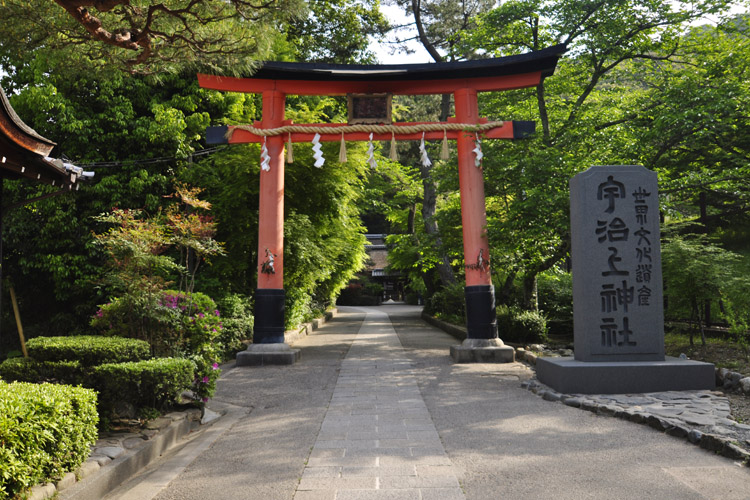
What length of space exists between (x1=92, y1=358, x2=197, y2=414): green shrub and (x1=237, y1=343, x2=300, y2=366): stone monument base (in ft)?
14.9

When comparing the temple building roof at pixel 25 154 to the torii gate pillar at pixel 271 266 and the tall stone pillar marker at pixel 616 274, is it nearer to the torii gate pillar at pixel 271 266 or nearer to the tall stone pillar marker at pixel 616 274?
the torii gate pillar at pixel 271 266

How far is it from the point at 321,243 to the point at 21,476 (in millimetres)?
11950

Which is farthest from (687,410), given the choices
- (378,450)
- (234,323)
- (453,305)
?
(453,305)

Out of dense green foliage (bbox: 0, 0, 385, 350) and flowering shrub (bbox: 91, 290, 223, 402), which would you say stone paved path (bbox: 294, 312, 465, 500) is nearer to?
flowering shrub (bbox: 91, 290, 223, 402)

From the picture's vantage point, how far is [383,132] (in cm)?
1088

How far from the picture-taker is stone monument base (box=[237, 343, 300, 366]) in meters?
10.3

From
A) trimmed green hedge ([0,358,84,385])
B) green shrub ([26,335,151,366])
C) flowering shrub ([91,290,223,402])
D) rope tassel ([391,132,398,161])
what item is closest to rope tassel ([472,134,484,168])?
rope tassel ([391,132,398,161])

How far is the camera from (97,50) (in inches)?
275

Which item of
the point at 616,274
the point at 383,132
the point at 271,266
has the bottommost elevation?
the point at 616,274

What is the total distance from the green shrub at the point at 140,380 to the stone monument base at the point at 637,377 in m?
5.00

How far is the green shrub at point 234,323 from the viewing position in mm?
11758

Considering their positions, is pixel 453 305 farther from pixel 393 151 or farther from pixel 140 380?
pixel 140 380

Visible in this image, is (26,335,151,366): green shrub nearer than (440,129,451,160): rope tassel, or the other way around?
(26,335,151,366): green shrub

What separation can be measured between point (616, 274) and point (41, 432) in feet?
23.0
